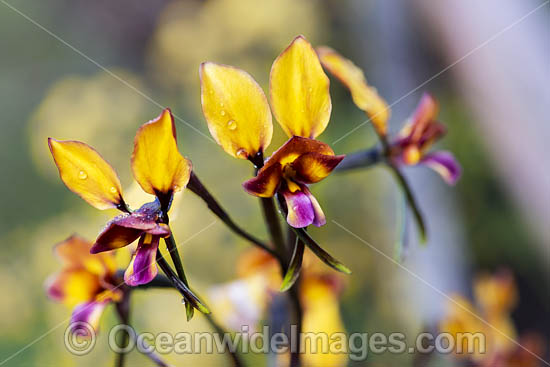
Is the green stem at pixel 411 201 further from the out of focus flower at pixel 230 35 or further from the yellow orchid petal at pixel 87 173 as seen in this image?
the out of focus flower at pixel 230 35

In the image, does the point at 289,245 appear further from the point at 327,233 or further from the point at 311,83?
the point at 327,233

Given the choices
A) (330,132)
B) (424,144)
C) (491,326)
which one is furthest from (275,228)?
(330,132)

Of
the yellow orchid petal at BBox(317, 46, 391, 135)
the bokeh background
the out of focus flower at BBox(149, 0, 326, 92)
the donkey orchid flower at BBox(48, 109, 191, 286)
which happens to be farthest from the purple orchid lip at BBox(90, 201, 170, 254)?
the out of focus flower at BBox(149, 0, 326, 92)

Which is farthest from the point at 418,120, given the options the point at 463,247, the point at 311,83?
the point at 463,247

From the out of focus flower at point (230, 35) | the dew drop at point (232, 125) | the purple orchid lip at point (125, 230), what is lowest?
the purple orchid lip at point (125, 230)

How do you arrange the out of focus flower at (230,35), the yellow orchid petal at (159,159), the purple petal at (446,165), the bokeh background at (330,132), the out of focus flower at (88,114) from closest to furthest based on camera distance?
the yellow orchid petal at (159,159) < the purple petal at (446,165) < the bokeh background at (330,132) < the out of focus flower at (88,114) < the out of focus flower at (230,35)

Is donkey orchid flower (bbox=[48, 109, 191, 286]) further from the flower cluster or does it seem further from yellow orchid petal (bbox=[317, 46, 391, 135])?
yellow orchid petal (bbox=[317, 46, 391, 135])

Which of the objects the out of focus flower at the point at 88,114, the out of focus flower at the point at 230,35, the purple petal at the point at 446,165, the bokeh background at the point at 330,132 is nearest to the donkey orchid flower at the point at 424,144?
the purple petal at the point at 446,165

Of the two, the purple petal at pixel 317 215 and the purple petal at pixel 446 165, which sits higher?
the purple petal at pixel 446 165
